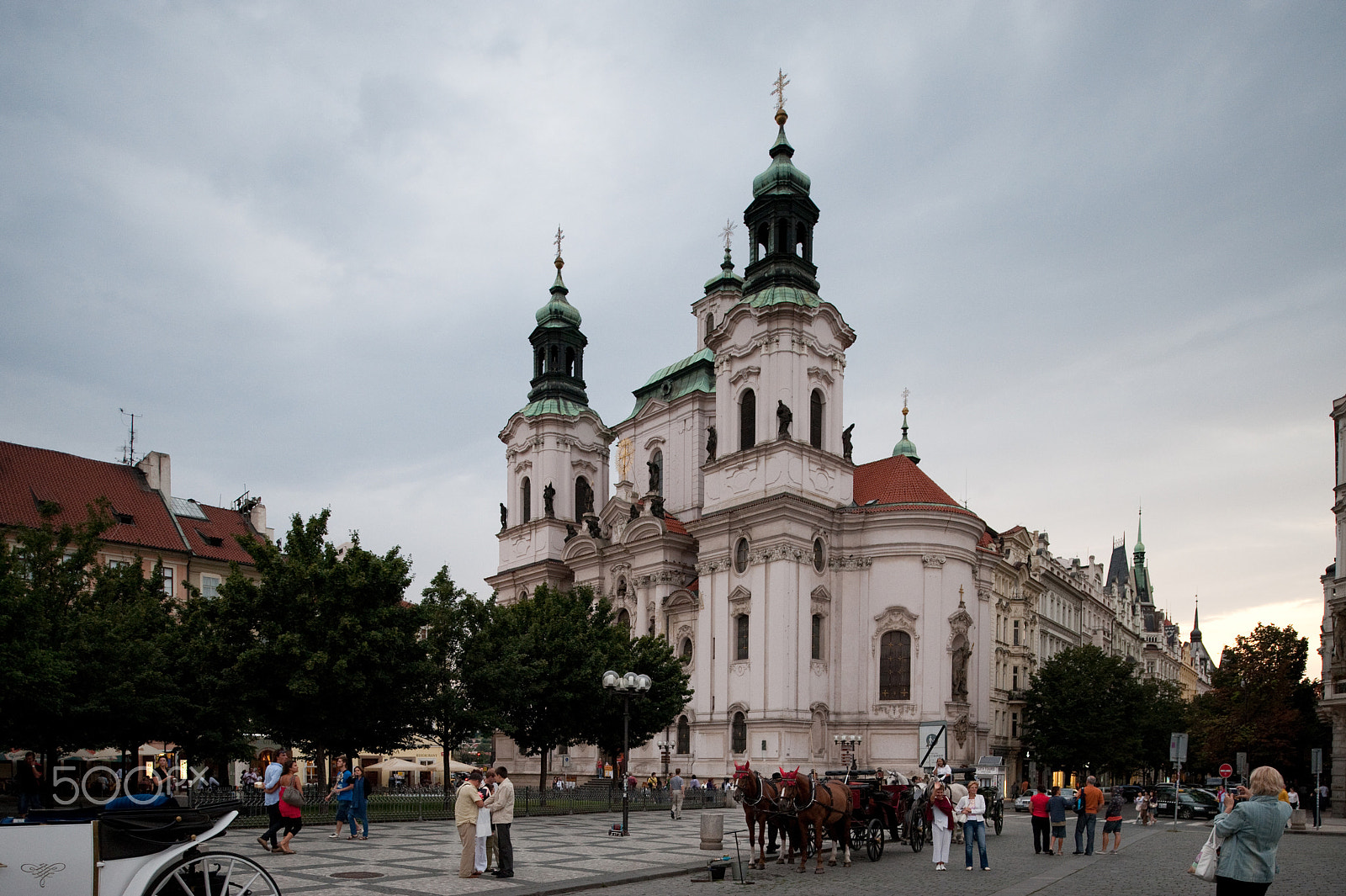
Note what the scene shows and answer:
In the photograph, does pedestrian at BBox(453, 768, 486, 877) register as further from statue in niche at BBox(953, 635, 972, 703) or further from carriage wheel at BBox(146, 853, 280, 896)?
statue in niche at BBox(953, 635, 972, 703)

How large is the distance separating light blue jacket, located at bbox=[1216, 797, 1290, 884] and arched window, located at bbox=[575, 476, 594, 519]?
205 feet

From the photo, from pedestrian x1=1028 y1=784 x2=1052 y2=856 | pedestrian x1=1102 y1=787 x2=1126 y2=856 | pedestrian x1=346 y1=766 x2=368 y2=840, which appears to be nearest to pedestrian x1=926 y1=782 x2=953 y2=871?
pedestrian x1=1028 y1=784 x2=1052 y2=856

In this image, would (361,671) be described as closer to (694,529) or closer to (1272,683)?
(694,529)

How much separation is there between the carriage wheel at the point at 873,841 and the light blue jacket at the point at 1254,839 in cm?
1306

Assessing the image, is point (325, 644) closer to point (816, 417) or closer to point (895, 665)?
point (895, 665)

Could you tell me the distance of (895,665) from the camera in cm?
5191

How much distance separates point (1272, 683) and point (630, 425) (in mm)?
38261

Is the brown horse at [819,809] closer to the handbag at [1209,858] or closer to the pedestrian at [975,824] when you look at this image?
the pedestrian at [975,824]

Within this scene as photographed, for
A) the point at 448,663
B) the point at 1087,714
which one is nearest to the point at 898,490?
the point at 1087,714

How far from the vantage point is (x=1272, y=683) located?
182ft

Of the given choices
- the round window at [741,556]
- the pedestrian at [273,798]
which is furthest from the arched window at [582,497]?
the pedestrian at [273,798]

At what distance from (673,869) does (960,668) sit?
36.0 m

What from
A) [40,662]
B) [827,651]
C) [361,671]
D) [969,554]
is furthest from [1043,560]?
[40,662]

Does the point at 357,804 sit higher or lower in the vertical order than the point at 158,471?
lower
